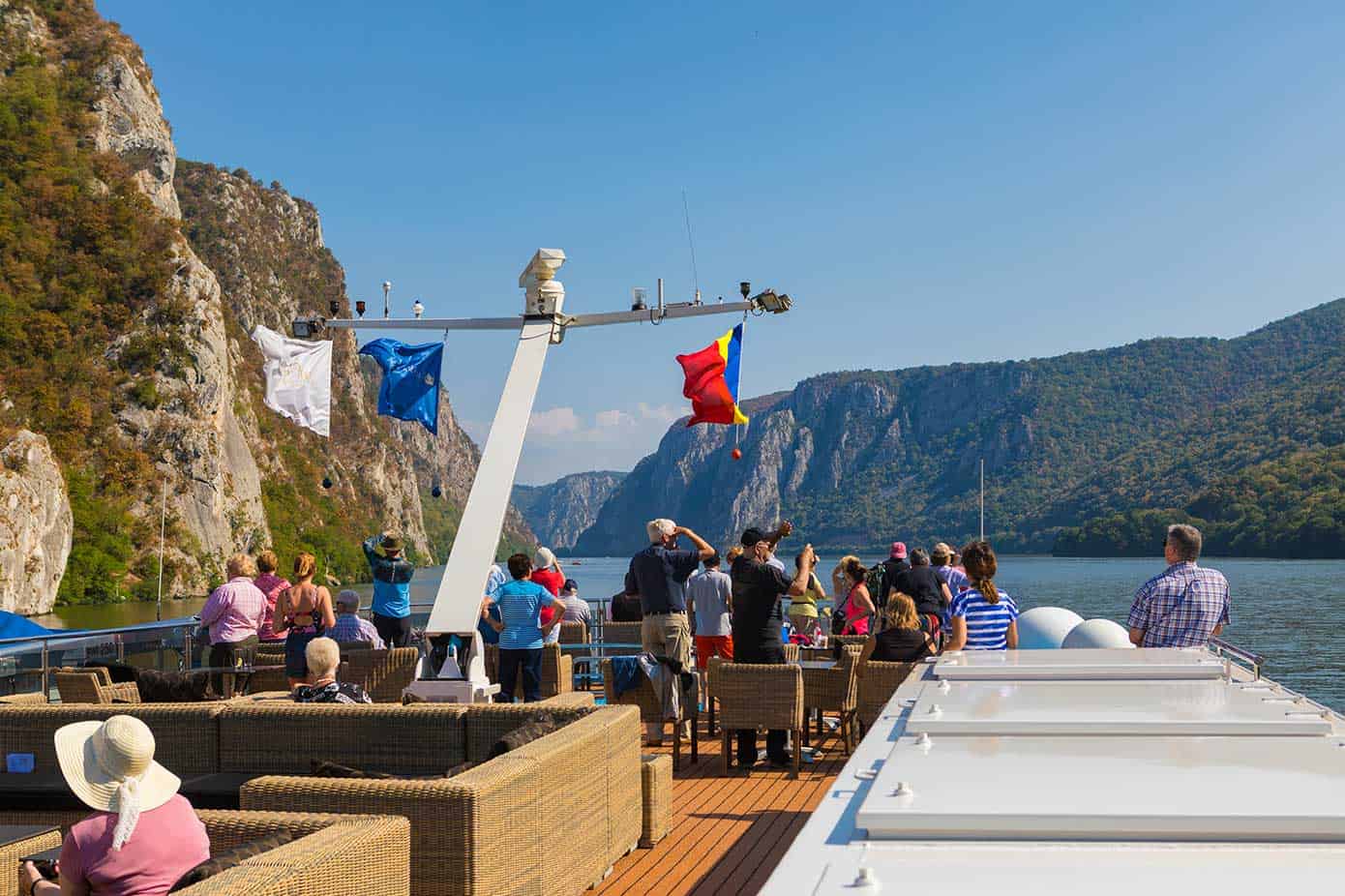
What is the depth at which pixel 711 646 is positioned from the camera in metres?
9.22

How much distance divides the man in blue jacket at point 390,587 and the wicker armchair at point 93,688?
2.42 m

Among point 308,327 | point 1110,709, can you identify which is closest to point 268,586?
point 308,327

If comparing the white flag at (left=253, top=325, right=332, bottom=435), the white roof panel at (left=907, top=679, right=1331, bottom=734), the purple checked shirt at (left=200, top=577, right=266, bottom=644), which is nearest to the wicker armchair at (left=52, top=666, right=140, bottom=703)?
the purple checked shirt at (left=200, top=577, right=266, bottom=644)

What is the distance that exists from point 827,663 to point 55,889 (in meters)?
5.63

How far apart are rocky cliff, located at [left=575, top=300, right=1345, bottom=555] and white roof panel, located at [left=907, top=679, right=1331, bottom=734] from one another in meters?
99.0

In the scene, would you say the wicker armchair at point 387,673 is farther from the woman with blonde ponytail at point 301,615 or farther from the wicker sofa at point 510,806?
the wicker sofa at point 510,806

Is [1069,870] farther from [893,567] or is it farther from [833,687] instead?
[893,567]

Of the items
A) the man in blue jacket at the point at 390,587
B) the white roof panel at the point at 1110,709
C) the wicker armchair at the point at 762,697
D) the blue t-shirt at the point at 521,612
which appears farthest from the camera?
the man in blue jacket at the point at 390,587

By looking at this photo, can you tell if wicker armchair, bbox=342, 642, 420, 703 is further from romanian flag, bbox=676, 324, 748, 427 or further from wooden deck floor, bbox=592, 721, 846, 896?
romanian flag, bbox=676, 324, 748, 427

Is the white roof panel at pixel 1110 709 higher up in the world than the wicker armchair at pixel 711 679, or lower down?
higher up

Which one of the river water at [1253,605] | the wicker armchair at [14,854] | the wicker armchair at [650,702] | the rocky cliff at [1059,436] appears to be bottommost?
the river water at [1253,605]

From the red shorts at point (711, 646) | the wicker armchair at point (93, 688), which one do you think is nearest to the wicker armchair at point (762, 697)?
the red shorts at point (711, 646)

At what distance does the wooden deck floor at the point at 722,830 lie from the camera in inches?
212

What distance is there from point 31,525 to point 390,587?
4585cm
